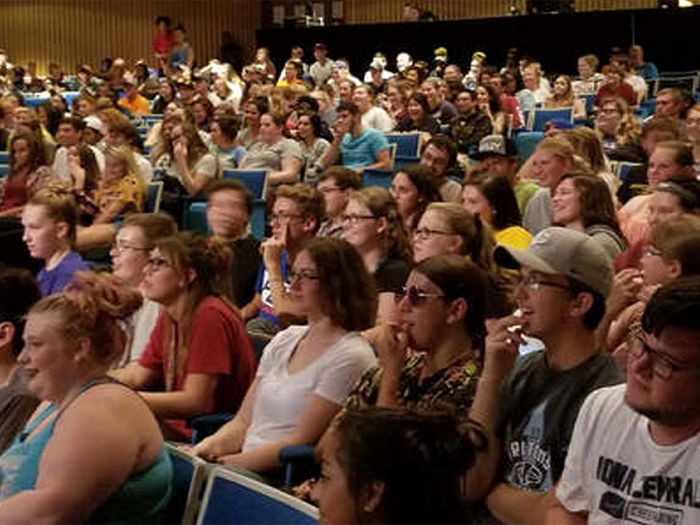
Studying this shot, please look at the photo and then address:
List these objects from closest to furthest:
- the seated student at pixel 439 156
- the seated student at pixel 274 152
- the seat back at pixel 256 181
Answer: the seated student at pixel 439 156, the seat back at pixel 256 181, the seated student at pixel 274 152

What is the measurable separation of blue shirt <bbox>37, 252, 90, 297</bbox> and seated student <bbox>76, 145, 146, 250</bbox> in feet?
6.09

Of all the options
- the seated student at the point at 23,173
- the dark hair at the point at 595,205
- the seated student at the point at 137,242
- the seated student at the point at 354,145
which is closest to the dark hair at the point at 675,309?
the seated student at the point at 137,242

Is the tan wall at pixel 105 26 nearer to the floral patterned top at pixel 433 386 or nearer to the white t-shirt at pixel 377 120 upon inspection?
the white t-shirt at pixel 377 120

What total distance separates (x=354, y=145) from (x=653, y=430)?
7.60 metres

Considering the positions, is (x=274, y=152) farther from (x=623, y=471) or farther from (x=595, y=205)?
(x=623, y=471)

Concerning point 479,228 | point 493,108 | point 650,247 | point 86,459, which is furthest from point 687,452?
point 493,108

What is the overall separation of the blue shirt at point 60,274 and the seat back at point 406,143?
17.6 ft

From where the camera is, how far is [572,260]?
9.83 feet

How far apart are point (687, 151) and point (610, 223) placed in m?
0.99

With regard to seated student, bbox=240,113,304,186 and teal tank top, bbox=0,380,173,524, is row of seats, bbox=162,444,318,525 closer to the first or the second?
teal tank top, bbox=0,380,173,524

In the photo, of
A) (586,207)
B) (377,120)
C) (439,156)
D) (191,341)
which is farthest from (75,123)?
(191,341)

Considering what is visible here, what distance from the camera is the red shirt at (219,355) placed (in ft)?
13.2

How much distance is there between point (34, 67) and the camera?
877 inches

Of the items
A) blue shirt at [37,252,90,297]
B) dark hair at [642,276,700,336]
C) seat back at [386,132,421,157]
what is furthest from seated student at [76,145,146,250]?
dark hair at [642,276,700,336]
